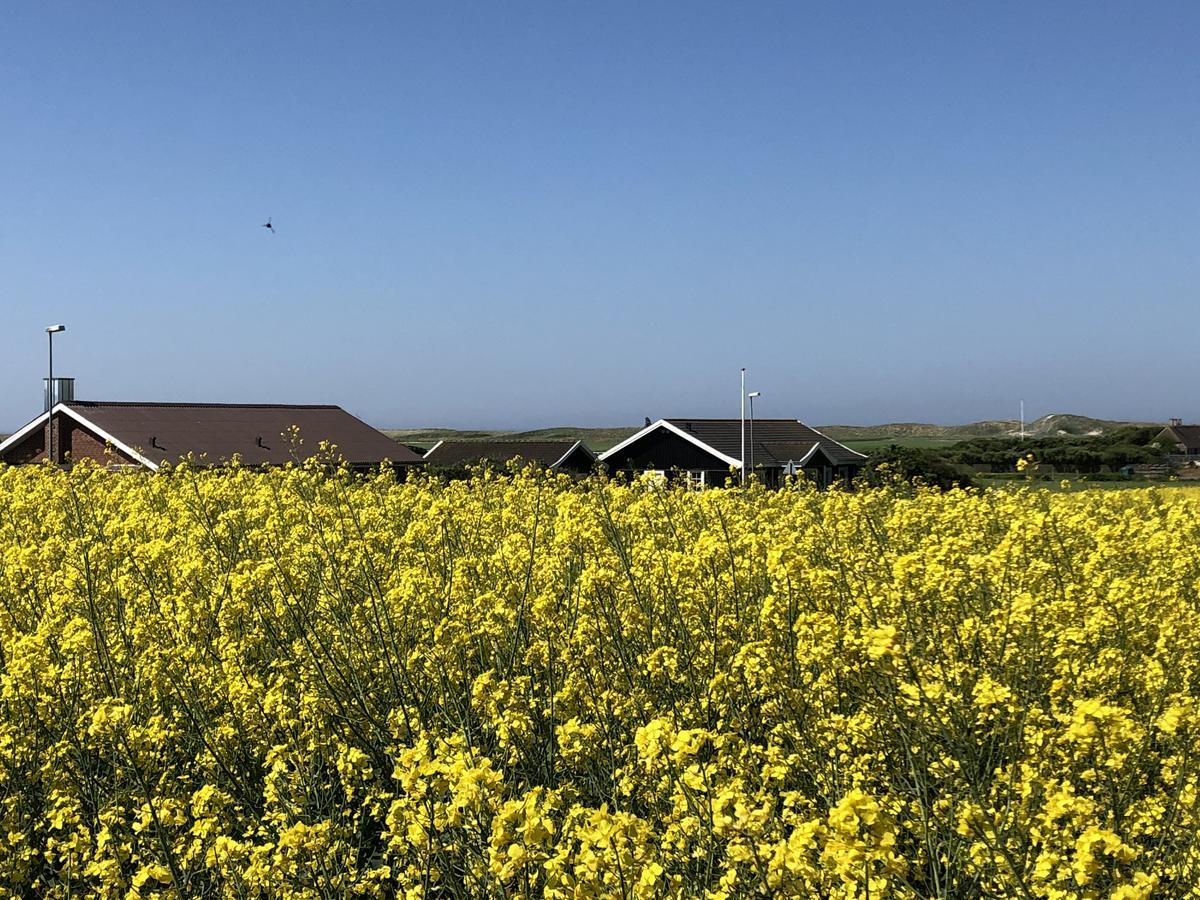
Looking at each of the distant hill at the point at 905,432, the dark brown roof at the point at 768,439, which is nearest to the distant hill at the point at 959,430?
the distant hill at the point at 905,432

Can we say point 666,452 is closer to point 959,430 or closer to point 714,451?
point 714,451

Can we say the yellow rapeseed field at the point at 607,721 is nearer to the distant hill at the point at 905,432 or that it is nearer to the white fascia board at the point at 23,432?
the white fascia board at the point at 23,432

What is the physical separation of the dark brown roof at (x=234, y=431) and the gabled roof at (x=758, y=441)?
8063mm

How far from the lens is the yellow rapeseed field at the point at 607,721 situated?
2807mm

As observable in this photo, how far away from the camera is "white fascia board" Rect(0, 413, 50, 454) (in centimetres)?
3040

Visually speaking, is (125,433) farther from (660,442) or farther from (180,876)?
(180,876)

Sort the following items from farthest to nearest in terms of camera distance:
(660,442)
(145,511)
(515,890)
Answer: (660,442), (145,511), (515,890)

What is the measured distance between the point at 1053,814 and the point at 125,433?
30350mm

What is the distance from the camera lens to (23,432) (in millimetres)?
30766

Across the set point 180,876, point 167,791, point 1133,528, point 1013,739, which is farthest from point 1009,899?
point 1133,528

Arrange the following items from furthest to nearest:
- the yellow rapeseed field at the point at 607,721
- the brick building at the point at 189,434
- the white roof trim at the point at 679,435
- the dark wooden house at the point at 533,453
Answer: the dark wooden house at the point at 533,453, the white roof trim at the point at 679,435, the brick building at the point at 189,434, the yellow rapeseed field at the point at 607,721

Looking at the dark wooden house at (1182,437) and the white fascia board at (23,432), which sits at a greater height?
the white fascia board at (23,432)

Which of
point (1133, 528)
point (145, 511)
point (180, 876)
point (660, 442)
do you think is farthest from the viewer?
point (660, 442)

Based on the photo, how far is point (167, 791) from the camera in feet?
14.3
